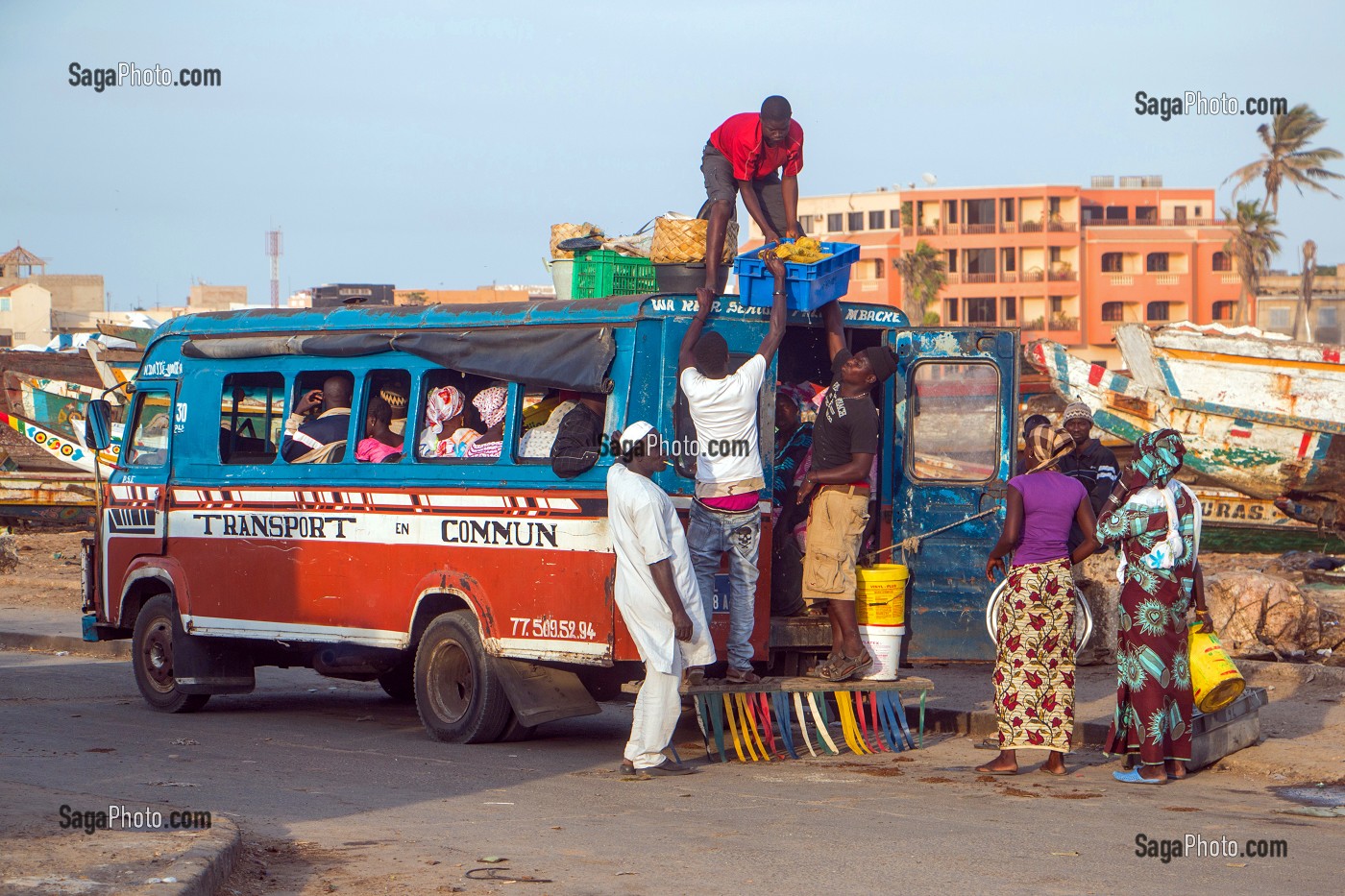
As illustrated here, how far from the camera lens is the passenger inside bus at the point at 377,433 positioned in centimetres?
1042

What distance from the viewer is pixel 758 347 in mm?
9336

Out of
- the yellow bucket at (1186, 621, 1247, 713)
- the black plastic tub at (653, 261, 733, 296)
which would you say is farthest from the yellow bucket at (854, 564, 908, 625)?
the black plastic tub at (653, 261, 733, 296)

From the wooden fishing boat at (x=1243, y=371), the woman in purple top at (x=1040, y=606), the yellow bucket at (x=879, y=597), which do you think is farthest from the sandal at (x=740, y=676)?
the wooden fishing boat at (x=1243, y=371)

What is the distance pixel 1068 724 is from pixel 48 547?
67.1 ft

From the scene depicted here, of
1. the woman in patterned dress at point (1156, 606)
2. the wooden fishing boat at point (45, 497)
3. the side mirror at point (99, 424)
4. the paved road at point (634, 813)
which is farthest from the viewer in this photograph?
the wooden fishing boat at point (45, 497)

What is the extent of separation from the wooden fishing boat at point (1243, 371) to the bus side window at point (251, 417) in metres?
16.0

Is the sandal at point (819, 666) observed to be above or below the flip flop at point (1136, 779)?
above

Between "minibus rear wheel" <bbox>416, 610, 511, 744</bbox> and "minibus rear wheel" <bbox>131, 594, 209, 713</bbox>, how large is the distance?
2.49 meters

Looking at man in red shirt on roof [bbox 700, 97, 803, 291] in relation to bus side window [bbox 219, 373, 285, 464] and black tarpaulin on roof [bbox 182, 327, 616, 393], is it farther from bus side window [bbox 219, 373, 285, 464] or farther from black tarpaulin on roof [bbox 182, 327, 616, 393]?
bus side window [bbox 219, 373, 285, 464]

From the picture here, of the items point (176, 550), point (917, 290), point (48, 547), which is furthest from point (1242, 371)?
point (917, 290)

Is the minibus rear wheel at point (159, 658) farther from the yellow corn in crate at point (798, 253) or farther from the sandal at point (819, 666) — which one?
the yellow corn in crate at point (798, 253)

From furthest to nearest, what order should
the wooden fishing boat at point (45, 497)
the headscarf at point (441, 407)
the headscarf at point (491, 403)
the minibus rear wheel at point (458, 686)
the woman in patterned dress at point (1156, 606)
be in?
the wooden fishing boat at point (45, 497)
the headscarf at point (441, 407)
the headscarf at point (491, 403)
the minibus rear wheel at point (458, 686)
the woman in patterned dress at point (1156, 606)

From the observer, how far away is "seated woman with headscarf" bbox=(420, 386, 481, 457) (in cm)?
995

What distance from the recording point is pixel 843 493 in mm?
9242
